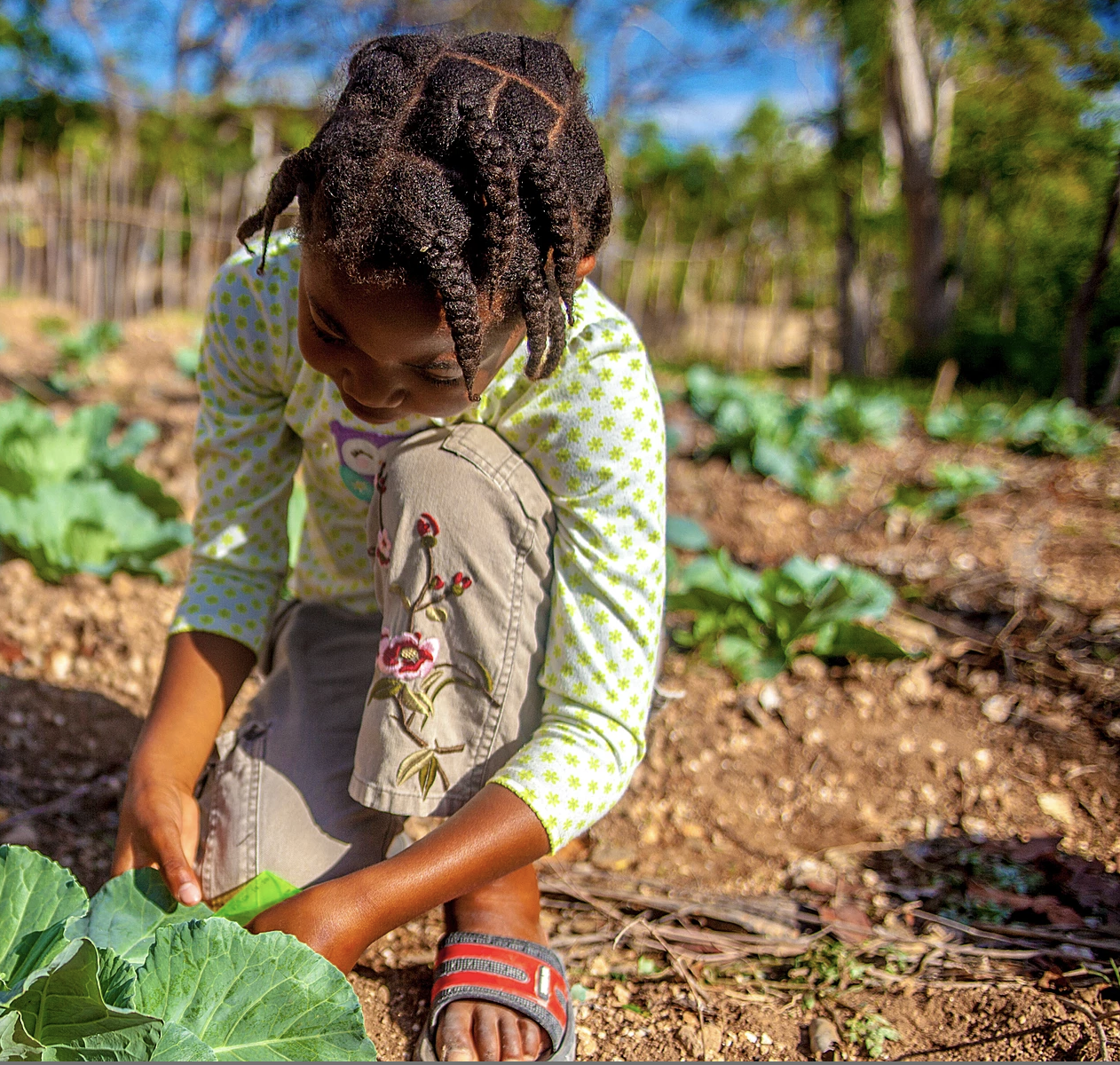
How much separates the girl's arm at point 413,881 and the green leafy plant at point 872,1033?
0.48 m

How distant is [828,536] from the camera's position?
305cm

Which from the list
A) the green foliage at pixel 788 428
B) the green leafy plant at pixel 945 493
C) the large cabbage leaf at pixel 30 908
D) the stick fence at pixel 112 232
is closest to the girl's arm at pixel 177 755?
the large cabbage leaf at pixel 30 908

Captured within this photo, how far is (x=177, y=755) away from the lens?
4.00ft

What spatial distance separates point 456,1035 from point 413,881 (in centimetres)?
21

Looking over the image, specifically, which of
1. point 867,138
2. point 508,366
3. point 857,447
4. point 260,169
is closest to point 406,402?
point 508,366

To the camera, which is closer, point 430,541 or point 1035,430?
point 430,541

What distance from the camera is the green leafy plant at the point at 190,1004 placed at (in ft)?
2.71

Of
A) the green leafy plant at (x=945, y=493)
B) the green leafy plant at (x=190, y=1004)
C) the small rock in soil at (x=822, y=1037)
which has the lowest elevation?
the small rock in soil at (x=822, y=1037)

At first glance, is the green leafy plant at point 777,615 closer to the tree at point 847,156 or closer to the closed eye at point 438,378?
the closed eye at point 438,378

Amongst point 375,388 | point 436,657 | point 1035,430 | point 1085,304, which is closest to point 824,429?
point 1035,430

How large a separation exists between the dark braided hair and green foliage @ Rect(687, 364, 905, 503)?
92.9 inches

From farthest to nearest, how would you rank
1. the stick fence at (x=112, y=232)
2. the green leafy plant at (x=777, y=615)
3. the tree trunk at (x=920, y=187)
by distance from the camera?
the stick fence at (x=112, y=232) < the tree trunk at (x=920, y=187) < the green leafy plant at (x=777, y=615)

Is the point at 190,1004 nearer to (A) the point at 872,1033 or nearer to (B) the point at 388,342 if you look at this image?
(B) the point at 388,342

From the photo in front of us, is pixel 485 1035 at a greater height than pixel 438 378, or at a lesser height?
lesser
